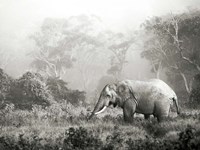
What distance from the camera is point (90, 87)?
170 feet

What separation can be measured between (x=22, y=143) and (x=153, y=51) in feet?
81.9

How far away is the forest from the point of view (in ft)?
21.7

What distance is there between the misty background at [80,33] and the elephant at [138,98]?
2696 centimetres

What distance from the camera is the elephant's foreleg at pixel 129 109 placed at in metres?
9.59

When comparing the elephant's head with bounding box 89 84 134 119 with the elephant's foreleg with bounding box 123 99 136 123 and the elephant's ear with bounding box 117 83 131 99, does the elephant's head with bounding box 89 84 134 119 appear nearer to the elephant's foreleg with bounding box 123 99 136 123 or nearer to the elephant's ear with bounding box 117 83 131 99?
the elephant's ear with bounding box 117 83 131 99

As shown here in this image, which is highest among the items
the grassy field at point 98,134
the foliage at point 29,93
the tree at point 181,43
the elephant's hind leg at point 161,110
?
the tree at point 181,43

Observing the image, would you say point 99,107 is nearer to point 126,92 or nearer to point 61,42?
point 126,92

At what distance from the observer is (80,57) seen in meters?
48.1

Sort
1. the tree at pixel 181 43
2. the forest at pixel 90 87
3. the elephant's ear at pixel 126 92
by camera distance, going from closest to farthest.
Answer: the forest at pixel 90 87, the elephant's ear at pixel 126 92, the tree at pixel 181 43

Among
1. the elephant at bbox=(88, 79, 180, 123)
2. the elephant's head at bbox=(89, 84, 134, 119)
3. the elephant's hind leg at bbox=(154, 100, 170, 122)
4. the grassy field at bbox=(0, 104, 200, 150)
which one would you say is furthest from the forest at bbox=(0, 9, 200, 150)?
the elephant's head at bbox=(89, 84, 134, 119)

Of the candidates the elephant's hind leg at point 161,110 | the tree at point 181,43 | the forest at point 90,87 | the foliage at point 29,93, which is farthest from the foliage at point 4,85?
the tree at point 181,43

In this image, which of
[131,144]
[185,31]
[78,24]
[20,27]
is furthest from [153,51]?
[20,27]

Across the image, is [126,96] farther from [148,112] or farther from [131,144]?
[131,144]

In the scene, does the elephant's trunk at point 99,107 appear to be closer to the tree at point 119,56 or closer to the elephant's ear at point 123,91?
the elephant's ear at point 123,91
